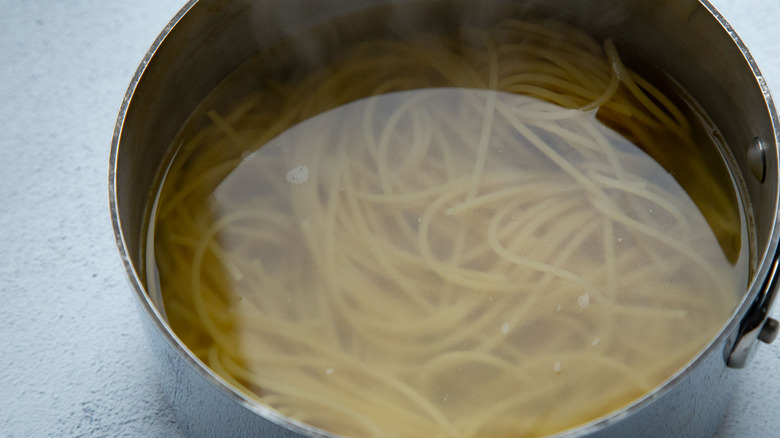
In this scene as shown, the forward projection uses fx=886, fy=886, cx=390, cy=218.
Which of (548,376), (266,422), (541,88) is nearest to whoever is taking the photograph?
(266,422)

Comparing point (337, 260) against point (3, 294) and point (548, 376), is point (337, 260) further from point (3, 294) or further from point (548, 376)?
point (3, 294)

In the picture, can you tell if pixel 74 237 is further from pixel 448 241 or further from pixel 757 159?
pixel 757 159

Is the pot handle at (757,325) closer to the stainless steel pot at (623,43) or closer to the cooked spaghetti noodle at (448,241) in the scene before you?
the stainless steel pot at (623,43)

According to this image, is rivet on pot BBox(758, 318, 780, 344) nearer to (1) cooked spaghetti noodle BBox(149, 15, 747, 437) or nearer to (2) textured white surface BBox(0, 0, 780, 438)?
(1) cooked spaghetti noodle BBox(149, 15, 747, 437)

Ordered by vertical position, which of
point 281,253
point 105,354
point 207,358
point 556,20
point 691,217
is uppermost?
point 556,20

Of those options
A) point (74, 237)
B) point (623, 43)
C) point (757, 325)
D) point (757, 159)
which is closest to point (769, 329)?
point (757, 325)

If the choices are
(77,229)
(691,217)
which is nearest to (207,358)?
(77,229)
